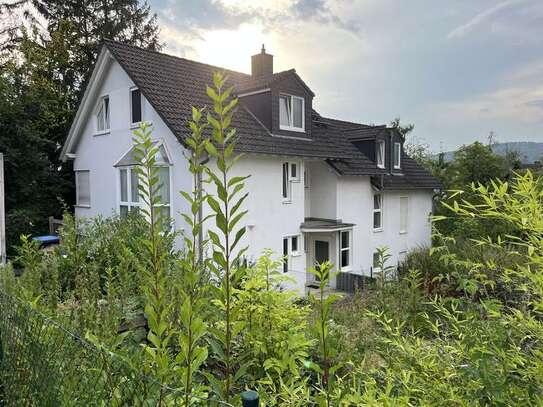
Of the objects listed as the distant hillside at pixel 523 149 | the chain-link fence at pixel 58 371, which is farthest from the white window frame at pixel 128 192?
the distant hillside at pixel 523 149

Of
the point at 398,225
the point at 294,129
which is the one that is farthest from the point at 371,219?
the point at 294,129

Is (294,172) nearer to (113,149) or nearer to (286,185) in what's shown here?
(286,185)

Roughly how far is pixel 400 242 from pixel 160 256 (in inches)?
725

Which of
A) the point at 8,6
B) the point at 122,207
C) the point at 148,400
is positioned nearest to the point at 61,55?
the point at 8,6

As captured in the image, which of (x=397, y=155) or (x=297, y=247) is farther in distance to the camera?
(x=397, y=155)

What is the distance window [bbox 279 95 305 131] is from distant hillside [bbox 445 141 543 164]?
46.6ft

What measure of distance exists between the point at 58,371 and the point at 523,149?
108 feet

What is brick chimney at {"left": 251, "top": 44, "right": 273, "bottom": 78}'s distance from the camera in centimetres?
1609

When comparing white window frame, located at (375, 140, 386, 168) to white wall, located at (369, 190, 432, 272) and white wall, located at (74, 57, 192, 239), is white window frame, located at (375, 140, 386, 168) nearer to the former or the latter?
white wall, located at (369, 190, 432, 272)

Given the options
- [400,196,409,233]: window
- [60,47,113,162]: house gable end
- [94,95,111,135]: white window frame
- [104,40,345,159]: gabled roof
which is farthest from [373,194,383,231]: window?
[60,47,113,162]: house gable end

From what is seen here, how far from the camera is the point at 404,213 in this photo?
19.2 metres

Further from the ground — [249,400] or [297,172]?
[297,172]

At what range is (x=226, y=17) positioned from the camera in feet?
39.1

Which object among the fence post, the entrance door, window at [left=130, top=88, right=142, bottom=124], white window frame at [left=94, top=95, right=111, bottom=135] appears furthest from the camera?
the entrance door
